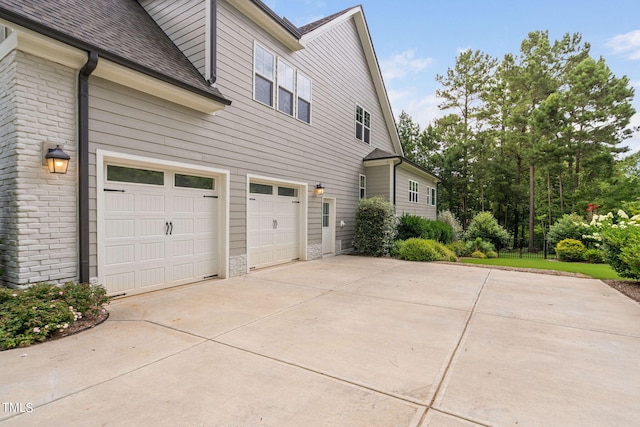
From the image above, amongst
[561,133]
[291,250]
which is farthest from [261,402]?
[561,133]

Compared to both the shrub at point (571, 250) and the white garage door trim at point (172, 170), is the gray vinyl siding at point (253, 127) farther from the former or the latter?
the shrub at point (571, 250)

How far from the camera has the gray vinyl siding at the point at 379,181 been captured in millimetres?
12234

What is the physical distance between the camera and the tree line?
17.4 metres

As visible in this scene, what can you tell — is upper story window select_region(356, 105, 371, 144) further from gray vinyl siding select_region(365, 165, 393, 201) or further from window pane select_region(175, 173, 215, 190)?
window pane select_region(175, 173, 215, 190)

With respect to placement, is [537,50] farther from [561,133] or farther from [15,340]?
[15,340]

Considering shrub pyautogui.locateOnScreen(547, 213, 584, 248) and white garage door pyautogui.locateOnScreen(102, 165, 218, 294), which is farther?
shrub pyautogui.locateOnScreen(547, 213, 584, 248)

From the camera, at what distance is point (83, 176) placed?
442 centimetres

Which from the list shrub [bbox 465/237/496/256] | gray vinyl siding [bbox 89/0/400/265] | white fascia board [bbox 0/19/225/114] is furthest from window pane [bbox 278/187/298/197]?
Result: shrub [bbox 465/237/496/256]

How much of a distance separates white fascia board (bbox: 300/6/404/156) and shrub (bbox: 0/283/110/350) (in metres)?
8.01

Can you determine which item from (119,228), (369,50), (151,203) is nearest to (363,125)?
(369,50)

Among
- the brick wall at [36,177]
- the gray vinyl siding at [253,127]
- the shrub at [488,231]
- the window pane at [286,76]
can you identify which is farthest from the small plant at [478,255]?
the brick wall at [36,177]

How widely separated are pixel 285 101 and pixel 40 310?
7.01m

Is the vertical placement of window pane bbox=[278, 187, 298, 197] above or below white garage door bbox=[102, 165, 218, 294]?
above

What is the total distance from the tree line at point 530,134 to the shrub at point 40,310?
2175 centimetres
